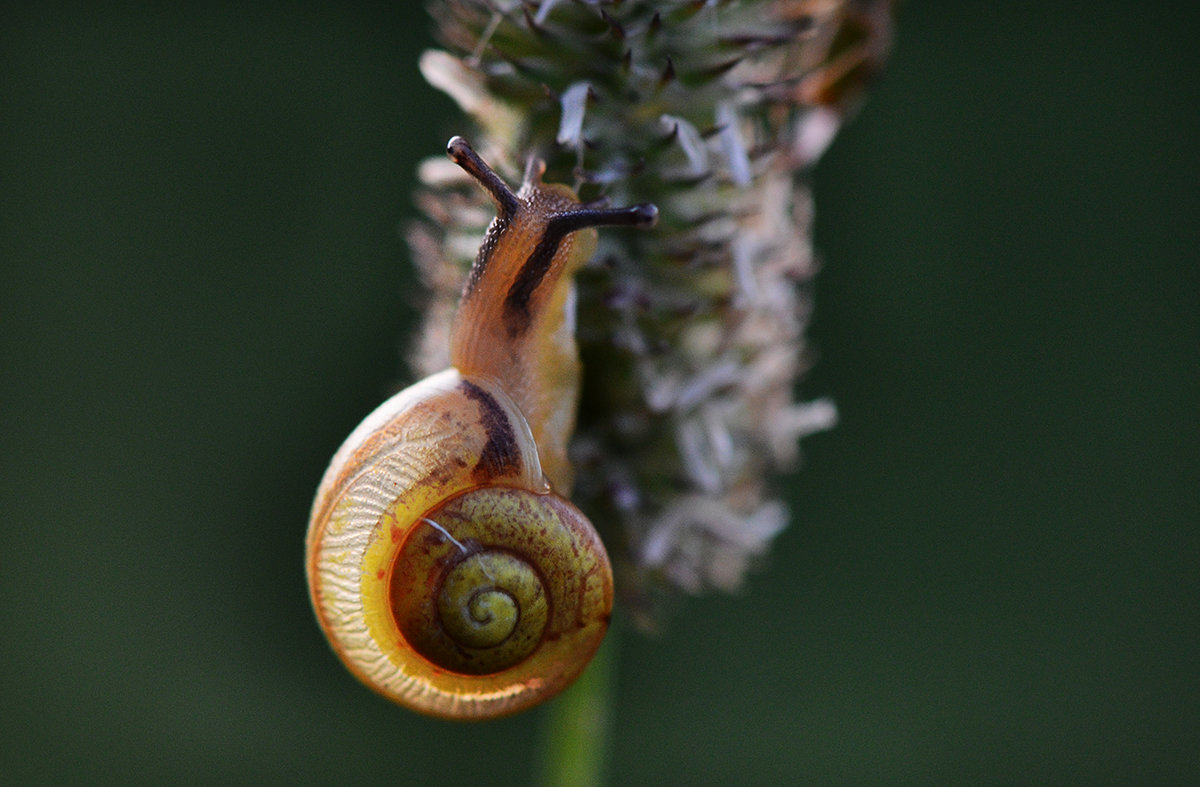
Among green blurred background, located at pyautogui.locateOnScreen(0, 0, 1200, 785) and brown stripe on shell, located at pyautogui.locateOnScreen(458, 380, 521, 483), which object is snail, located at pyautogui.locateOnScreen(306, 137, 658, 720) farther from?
green blurred background, located at pyautogui.locateOnScreen(0, 0, 1200, 785)

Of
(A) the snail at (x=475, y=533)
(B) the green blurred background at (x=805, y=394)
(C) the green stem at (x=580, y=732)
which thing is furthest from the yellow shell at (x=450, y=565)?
(B) the green blurred background at (x=805, y=394)

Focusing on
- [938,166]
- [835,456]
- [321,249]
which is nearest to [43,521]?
[321,249]

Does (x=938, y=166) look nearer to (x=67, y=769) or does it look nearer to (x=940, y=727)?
(x=940, y=727)

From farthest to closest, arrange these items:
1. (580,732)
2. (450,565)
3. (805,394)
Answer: (805,394) → (580,732) → (450,565)

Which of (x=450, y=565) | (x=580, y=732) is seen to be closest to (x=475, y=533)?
(x=450, y=565)

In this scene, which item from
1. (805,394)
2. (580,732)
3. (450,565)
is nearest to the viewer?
(450,565)

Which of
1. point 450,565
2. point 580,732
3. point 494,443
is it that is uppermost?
point 494,443

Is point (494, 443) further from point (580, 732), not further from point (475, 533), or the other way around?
point (580, 732)
